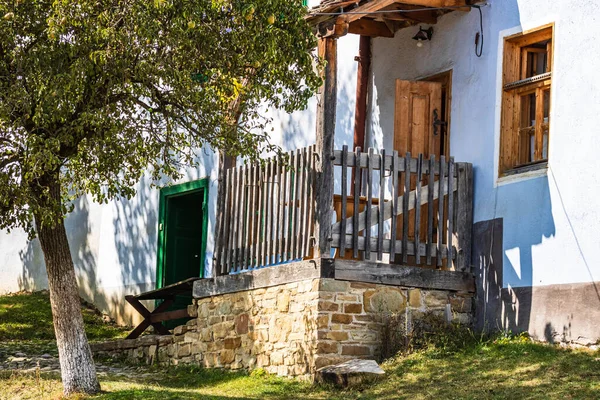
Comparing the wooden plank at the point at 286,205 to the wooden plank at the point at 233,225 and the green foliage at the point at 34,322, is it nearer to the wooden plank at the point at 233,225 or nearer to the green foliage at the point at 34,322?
the wooden plank at the point at 233,225

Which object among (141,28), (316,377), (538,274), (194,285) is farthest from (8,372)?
(538,274)

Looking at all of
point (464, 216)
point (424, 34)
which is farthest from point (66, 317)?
point (424, 34)

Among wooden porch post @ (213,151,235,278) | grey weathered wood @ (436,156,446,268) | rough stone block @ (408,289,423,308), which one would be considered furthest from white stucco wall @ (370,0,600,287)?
wooden porch post @ (213,151,235,278)

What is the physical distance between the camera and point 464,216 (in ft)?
37.4

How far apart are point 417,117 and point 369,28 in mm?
1271

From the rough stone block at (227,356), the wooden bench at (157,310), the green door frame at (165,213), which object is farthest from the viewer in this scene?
the green door frame at (165,213)

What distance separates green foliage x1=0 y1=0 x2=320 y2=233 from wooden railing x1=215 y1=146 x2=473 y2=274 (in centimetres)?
93

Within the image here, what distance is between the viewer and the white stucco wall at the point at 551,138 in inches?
396

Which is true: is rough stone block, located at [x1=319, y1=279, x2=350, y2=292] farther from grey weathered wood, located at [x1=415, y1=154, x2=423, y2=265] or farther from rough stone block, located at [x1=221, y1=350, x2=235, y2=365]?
rough stone block, located at [x1=221, y1=350, x2=235, y2=365]

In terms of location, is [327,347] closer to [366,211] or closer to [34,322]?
[366,211]

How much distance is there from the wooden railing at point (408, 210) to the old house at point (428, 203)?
2cm

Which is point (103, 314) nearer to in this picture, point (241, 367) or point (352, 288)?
point (241, 367)

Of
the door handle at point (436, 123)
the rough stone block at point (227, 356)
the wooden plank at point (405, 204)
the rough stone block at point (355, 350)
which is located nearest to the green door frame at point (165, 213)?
the rough stone block at point (227, 356)

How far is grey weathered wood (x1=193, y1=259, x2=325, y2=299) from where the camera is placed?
10797 mm
